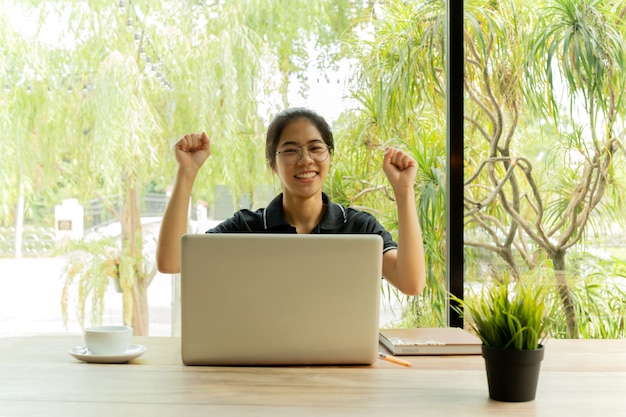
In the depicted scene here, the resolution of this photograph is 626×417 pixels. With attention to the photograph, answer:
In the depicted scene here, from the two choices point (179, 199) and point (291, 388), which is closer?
point (291, 388)

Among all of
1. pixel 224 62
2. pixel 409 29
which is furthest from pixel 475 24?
pixel 224 62

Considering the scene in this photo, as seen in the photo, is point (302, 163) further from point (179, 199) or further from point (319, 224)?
point (179, 199)

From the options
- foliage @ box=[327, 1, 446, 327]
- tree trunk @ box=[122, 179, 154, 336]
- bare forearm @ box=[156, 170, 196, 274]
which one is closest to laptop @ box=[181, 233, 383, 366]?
bare forearm @ box=[156, 170, 196, 274]

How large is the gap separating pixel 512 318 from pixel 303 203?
1239 mm

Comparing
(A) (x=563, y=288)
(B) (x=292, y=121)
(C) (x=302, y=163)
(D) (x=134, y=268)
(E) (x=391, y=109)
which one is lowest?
(A) (x=563, y=288)

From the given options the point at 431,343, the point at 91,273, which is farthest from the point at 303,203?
the point at 91,273

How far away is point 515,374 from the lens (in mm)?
1281

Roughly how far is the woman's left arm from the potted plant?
683 mm

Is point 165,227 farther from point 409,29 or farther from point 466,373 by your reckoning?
point 409,29

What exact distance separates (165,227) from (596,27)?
2259mm

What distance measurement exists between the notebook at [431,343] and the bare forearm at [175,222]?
0.70m

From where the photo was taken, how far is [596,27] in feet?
11.1

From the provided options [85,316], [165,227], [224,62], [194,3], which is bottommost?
[85,316]

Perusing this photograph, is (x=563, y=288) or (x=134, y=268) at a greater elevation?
(x=134, y=268)
